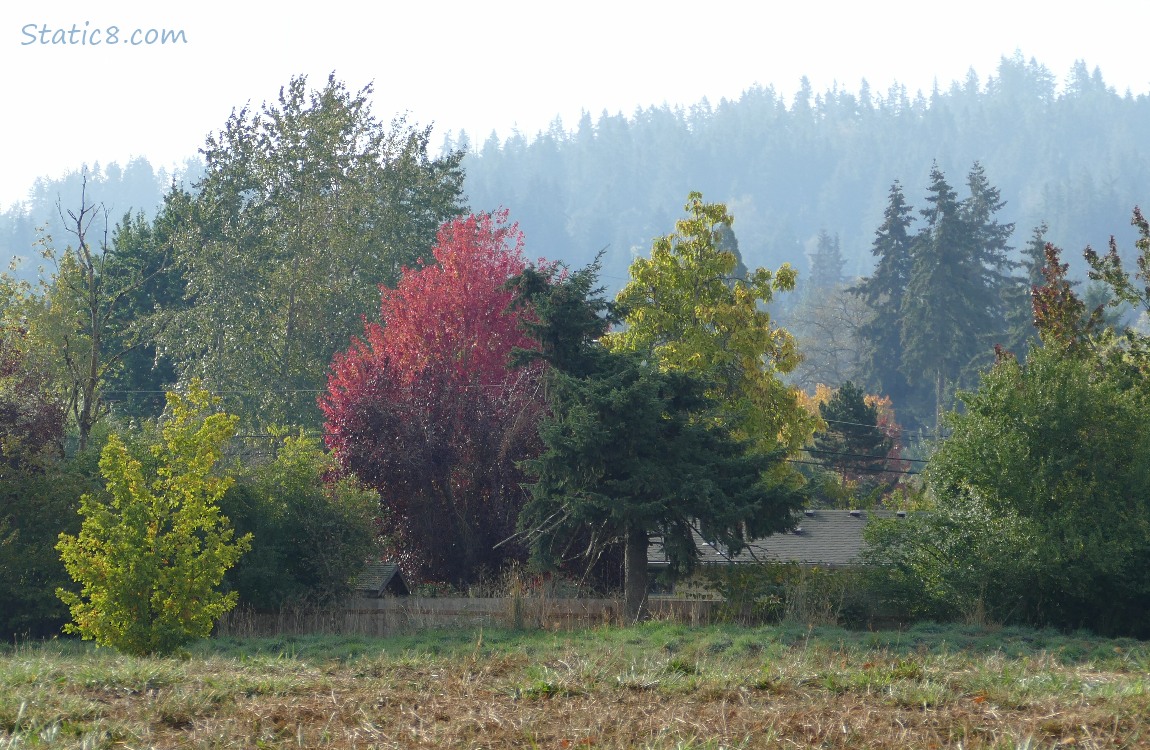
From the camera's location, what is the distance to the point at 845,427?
48.2 metres

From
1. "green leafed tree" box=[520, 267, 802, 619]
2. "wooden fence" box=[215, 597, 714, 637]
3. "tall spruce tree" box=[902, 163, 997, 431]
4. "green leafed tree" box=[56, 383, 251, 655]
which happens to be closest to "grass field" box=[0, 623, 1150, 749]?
"green leafed tree" box=[56, 383, 251, 655]

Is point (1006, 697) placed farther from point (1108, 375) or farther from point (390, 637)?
point (1108, 375)

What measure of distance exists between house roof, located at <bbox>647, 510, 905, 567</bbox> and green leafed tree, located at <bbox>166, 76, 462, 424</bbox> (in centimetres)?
1599

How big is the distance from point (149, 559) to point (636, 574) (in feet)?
33.4

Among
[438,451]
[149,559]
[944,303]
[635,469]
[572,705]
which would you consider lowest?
[572,705]

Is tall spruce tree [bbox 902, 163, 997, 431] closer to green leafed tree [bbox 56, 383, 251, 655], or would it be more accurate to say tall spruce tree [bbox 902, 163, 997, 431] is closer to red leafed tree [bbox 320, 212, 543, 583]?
red leafed tree [bbox 320, 212, 543, 583]

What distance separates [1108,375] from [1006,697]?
17.2 meters

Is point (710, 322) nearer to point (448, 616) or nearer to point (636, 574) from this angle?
point (636, 574)

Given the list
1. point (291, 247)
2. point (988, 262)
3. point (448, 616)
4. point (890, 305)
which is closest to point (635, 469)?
point (448, 616)

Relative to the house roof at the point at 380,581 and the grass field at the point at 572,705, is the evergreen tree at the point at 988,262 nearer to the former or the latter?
the house roof at the point at 380,581

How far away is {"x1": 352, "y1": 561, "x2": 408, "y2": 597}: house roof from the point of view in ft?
88.1

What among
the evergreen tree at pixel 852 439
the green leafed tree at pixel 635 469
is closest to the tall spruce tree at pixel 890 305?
the evergreen tree at pixel 852 439

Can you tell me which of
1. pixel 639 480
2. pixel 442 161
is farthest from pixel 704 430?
pixel 442 161

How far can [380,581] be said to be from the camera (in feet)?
90.3
